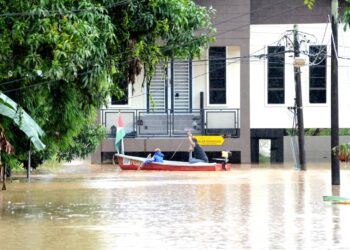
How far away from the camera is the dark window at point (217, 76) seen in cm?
4891

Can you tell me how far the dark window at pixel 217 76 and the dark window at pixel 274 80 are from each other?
240cm

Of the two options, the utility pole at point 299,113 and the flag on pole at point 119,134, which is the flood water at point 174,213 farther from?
the flag on pole at point 119,134

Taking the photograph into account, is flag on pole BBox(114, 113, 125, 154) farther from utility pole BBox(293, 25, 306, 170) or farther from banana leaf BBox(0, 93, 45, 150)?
banana leaf BBox(0, 93, 45, 150)

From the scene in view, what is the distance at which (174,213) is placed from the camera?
2067cm

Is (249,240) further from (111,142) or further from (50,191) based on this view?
(111,142)

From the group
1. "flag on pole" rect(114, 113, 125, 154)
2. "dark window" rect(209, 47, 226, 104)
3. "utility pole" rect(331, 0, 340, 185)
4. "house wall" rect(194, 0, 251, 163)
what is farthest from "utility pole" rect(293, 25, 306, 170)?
"utility pole" rect(331, 0, 340, 185)

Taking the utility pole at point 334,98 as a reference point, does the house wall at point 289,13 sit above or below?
above

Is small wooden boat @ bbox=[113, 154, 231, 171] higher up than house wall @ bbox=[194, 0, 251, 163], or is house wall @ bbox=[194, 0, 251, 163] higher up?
house wall @ bbox=[194, 0, 251, 163]

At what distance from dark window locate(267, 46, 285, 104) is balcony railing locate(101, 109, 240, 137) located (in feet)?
9.55

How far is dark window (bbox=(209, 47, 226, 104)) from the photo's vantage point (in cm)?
4891

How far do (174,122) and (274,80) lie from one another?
5.76 meters

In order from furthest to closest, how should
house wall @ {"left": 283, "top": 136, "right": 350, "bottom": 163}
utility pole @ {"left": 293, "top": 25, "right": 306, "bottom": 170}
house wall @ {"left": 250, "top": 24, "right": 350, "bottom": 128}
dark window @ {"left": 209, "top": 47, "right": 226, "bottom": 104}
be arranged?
1. house wall @ {"left": 283, "top": 136, "right": 350, "bottom": 163}
2. house wall @ {"left": 250, "top": 24, "right": 350, "bottom": 128}
3. dark window @ {"left": 209, "top": 47, "right": 226, "bottom": 104}
4. utility pole @ {"left": 293, "top": 25, "right": 306, "bottom": 170}

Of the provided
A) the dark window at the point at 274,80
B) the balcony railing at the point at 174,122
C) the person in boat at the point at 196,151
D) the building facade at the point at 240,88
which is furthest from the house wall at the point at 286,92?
the person in boat at the point at 196,151

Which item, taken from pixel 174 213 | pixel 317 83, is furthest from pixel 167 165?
pixel 174 213
